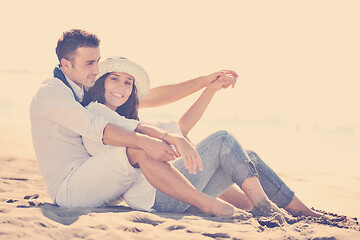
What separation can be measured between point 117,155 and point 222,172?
3.18ft

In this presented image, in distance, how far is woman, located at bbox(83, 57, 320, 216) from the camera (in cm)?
307

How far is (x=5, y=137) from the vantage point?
9422 mm

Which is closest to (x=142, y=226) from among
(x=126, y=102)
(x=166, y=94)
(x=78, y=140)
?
(x=78, y=140)

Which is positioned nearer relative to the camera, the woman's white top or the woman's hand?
the woman's hand

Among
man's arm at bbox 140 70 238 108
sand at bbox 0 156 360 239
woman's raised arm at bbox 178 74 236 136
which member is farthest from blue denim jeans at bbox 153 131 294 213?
man's arm at bbox 140 70 238 108

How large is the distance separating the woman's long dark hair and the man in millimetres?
125

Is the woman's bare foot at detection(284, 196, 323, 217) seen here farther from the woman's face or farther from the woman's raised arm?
the woman's face

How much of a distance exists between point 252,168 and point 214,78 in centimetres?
142

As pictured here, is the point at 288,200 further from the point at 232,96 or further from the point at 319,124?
the point at 232,96

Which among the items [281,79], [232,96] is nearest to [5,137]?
[232,96]

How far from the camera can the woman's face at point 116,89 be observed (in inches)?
145

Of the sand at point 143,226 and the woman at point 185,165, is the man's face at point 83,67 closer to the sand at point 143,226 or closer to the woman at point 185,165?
the woman at point 185,165

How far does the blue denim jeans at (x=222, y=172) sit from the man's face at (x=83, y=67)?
39.1 inches

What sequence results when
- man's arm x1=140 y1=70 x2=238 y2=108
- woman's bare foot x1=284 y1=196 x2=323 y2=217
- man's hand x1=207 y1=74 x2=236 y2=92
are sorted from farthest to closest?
1. man's arm x1=140 y1=70 x2=238 y2=108
2. man's hand x1=207 y1=74 x2=236 y2=92
3. woman's bare foot x1=284 y1=196 x2=323 y2=217
